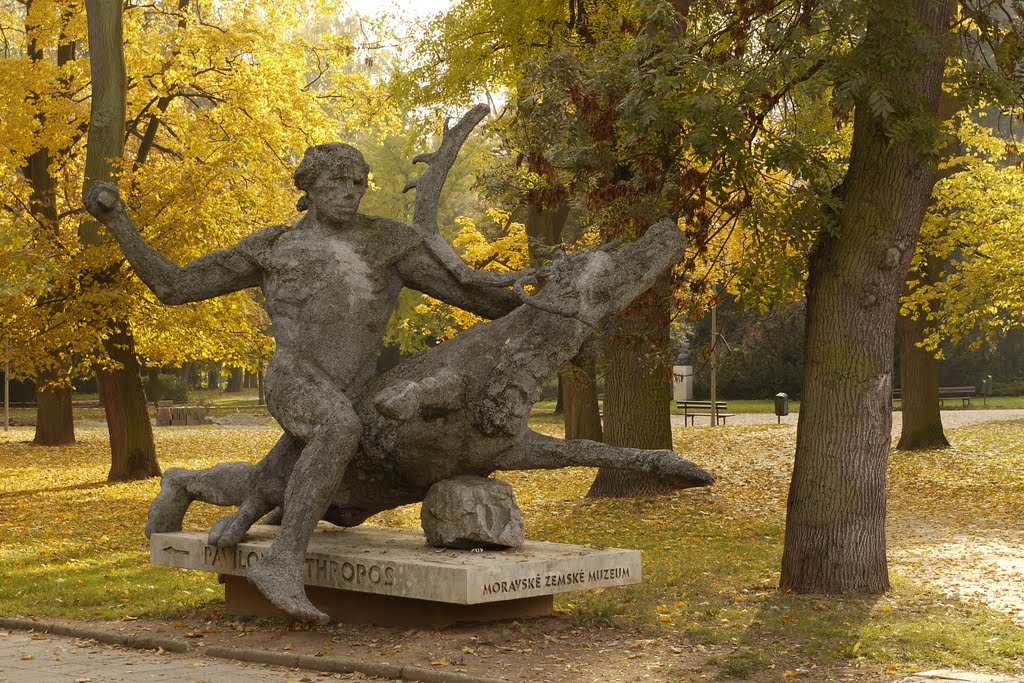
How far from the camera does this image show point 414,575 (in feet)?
25.0

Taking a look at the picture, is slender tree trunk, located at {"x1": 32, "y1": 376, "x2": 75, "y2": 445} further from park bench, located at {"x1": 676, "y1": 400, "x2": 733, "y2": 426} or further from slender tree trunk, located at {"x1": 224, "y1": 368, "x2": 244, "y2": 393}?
slender tree trunk, located at {"x1": 224, "y1": 368, "x2": 244, "y2": 393}

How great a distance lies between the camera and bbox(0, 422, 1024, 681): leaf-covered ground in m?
7.63

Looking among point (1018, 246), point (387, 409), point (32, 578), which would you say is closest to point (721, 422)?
point (1018, 246)

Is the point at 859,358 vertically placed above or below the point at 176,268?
below

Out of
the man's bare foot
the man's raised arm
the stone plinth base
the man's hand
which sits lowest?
the stone plinth base

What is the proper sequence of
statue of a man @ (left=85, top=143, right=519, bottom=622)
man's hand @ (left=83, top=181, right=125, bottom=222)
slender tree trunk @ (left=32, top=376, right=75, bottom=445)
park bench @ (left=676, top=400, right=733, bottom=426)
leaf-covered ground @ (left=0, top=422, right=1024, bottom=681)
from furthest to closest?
park bench @ (left=676, top=400, right=733, bottom=426), slender tree trunk @ (left=32, top=376, right=75, bottom=445), man's hand @ (left=83, top=181, right=125, bottom=222), statue of a man @ (left=85, top=143, right=519, bottom=622), leaf-covered ground @ (left=0, top=422, right=1024, bottom=681)

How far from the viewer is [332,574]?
26.6ft

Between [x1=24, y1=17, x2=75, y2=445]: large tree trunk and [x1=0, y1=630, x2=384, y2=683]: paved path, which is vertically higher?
[x1=24, y1=17, x2=75, y2=445]: large tree trunk

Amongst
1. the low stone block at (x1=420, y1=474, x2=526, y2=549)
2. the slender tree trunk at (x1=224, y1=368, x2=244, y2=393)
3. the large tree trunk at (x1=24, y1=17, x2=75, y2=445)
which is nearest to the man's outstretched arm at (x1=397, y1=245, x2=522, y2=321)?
the low stone block at (x1=420, y1=474, x2=526, y2=549)

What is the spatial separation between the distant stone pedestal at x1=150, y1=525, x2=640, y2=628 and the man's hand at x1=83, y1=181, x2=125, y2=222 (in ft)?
7.19

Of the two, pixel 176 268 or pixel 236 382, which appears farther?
pixel 236 382

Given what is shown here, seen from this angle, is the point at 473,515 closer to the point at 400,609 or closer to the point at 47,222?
the point at 400,609

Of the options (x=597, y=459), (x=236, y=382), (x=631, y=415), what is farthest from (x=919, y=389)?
(x=236, y=382)

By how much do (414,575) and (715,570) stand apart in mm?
4255
